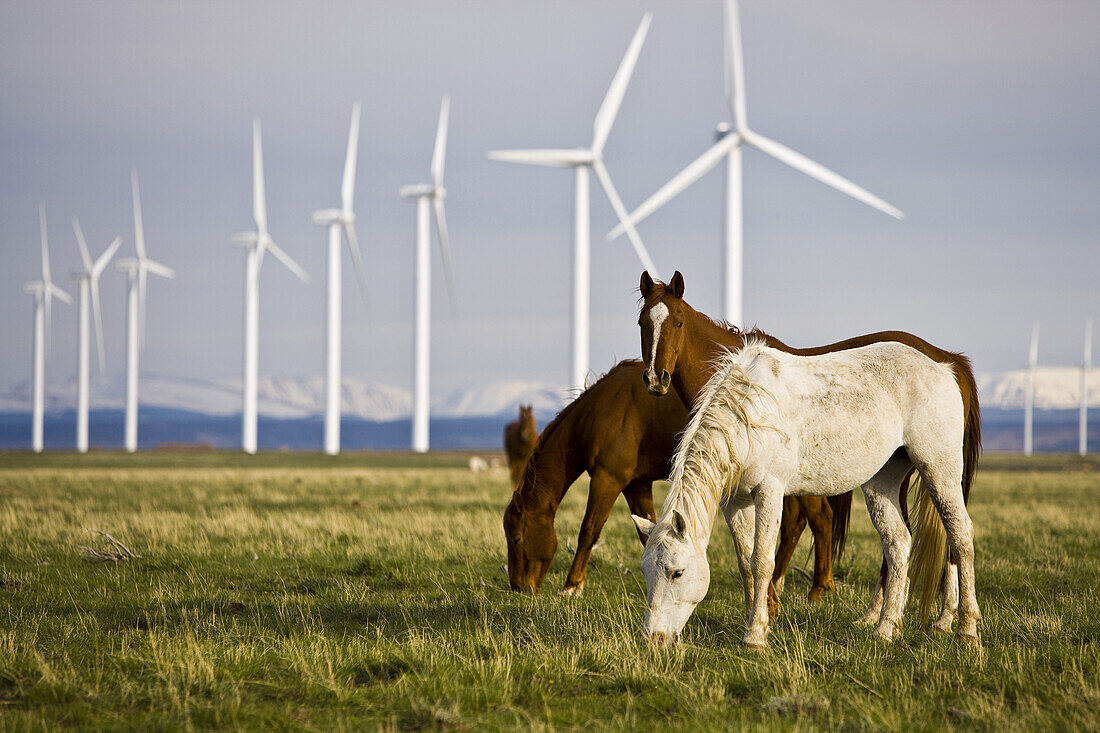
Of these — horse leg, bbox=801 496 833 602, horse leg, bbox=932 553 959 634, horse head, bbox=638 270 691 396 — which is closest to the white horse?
horse leg, bbox=932 553 959 634

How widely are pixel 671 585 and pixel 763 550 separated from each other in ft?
2.48

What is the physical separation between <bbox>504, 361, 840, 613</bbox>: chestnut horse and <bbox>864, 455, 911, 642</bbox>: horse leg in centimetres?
151

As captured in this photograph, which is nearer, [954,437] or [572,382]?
[954,437]

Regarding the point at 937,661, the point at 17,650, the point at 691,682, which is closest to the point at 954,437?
the point at 937,661

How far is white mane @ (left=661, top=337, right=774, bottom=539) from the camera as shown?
6762mm

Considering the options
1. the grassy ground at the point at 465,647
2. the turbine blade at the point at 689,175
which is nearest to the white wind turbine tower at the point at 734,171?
Result: the turbine blade at the point at 689,175

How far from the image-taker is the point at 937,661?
6.74 metres

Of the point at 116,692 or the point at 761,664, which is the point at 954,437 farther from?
the point at 116,692

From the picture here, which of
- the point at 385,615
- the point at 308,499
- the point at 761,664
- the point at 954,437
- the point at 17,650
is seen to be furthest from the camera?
the point at 308,499

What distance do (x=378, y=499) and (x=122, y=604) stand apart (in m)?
13.8

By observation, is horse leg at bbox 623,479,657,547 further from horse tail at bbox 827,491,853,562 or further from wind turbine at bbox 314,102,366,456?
wind turbine at bbox 314,102,366,456

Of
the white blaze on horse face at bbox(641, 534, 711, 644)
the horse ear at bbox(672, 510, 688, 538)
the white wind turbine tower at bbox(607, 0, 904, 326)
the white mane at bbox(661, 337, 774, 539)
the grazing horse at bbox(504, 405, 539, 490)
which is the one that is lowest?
the grazing horse at bbox(504, 405, 539, 490)

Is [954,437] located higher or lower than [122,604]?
higher

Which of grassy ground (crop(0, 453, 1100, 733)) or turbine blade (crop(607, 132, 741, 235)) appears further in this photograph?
turbine blade (crop(607, 132, 741, 235))
